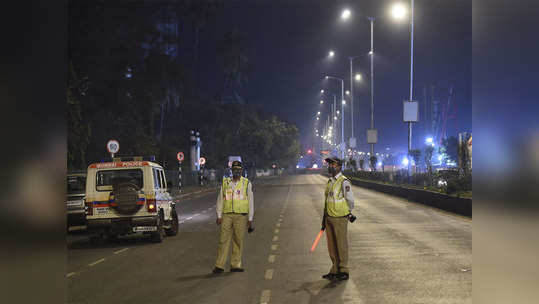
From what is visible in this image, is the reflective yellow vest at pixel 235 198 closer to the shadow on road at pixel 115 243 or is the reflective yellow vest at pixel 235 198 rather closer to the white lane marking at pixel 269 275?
the white lane marking at pixel 269 275

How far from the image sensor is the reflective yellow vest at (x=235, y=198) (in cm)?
1232

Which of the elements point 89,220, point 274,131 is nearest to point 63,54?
point 89,220

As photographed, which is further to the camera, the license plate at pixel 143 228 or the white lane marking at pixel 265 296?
the license plate at pixel 143 228

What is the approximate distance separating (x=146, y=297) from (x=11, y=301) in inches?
82.7

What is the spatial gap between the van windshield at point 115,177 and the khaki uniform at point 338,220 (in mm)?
7025

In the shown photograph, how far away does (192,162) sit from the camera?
6756 centimetres

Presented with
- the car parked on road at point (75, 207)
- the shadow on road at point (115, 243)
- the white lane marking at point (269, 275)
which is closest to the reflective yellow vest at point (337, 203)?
the white lane marking at point (269, 275)

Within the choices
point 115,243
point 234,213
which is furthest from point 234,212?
point 115,243

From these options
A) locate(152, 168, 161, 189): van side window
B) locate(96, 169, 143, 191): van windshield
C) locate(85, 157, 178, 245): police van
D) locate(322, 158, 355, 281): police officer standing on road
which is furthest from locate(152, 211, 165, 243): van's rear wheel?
locate(322, 158, 355, 281): police officer standing on road

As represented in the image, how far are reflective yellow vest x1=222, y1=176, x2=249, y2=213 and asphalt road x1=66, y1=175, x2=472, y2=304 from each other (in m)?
1.18

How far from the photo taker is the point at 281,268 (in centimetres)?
1267

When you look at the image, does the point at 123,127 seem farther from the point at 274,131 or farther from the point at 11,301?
the point at 274,131

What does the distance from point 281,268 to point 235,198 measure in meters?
1.63

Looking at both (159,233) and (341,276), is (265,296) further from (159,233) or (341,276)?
(159,233)
